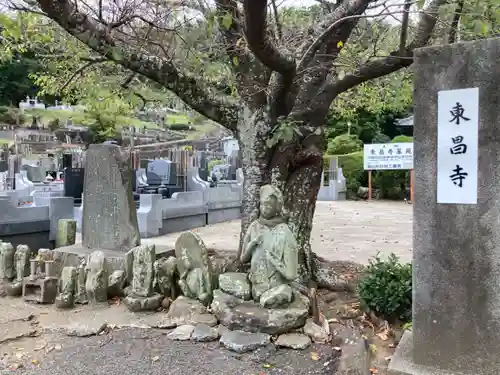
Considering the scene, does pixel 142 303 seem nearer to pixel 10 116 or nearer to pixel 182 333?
pixel 182 333

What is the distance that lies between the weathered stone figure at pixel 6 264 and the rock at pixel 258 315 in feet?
10.2

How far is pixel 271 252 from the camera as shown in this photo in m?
3.96

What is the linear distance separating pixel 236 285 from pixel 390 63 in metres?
3.11

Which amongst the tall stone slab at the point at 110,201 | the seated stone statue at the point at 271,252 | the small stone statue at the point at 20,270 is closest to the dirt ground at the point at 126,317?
the small stone statue at the point at 20,270

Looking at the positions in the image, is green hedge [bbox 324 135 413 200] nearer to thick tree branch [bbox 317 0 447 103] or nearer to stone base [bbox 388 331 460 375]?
thick tree branch [bbox 317 0 447 103]

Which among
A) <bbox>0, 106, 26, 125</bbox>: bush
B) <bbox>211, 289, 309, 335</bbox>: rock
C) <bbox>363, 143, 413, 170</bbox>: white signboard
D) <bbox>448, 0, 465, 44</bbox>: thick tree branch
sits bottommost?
<bbox>211, 289, 309, 335</bbox>: rock

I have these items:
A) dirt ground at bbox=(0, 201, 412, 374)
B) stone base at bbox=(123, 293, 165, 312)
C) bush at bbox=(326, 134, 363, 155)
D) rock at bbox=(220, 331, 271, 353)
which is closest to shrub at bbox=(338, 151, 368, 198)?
bush at bbox=(326, 134, 363, 155)

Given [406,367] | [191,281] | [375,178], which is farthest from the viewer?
[375,178]

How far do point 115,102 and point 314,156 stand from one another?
4452mm

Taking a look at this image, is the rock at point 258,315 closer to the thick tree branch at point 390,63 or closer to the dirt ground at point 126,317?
the dirt ground at point 126,317

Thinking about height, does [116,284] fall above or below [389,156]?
below

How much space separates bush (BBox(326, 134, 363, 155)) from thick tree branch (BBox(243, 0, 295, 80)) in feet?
63.6

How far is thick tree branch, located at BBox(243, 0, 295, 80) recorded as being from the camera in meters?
3.03

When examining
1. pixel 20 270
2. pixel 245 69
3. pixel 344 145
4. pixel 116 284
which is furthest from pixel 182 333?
pixel 344 145
